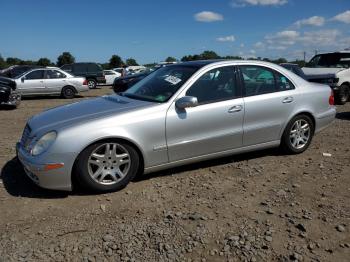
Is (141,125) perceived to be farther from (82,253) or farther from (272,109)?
Result: (272,109)

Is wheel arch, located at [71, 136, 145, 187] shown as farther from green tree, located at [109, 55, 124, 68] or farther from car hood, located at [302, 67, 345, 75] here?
green tree, located at [109, 55, 124, 68]

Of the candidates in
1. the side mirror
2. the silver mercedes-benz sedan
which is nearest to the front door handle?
the silver mercedes-benz sedan

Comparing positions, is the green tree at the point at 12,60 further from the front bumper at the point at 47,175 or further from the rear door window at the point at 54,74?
the front bumper at the point at 47,175

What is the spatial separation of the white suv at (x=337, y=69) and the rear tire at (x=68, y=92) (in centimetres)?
974

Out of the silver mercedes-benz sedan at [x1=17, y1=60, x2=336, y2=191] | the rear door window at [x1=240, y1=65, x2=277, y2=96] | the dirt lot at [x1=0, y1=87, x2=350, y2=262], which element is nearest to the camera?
the dirt lot at [x1=0, y1=87, x2=350, y2=262]

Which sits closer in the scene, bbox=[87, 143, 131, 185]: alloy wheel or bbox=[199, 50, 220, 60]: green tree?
bbox=[87, 143, 131, 185]: alloy wheel

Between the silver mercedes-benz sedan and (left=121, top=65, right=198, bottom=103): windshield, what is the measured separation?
0.02 m

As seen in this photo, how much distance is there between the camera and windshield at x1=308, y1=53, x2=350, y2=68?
13125 millimetres

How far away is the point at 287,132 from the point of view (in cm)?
579

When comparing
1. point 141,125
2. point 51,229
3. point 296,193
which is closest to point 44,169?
point 51,229

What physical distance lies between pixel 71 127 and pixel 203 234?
187cm

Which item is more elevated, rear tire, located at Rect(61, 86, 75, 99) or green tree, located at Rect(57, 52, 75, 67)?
green tree, located at Rect(57, 52, 75, 67)

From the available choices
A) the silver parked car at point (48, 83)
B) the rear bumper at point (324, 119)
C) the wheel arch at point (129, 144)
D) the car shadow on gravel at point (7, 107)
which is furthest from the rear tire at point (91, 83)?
the wheel arch at point (129, 144)

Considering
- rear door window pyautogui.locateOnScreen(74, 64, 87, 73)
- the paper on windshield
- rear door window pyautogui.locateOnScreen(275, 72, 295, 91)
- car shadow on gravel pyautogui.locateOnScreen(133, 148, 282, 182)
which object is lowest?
car shadow on gravel pyautogui.locateOnScreen(133, 148, 282, 182)
